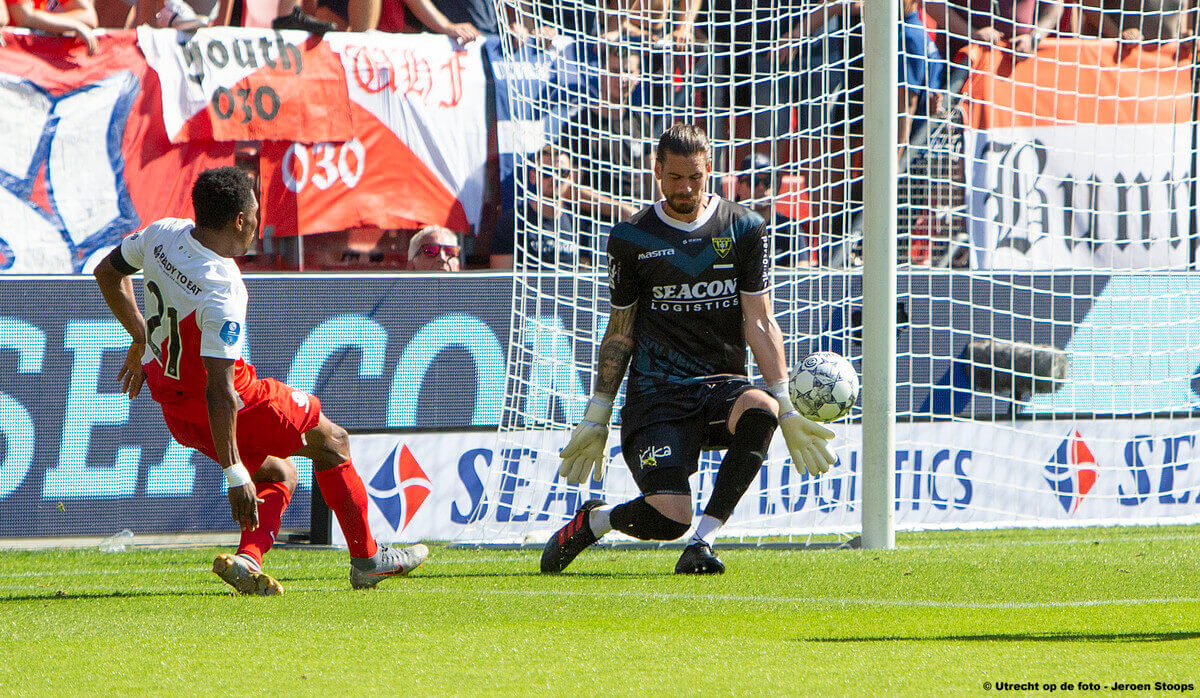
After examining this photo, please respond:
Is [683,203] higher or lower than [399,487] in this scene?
higher

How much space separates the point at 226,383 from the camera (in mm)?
4734

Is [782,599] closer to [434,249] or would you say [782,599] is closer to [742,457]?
[742,457]

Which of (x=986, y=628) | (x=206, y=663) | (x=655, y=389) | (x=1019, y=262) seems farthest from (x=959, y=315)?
(x=206, y=663)

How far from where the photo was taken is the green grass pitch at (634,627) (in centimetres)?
324

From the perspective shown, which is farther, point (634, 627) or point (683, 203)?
point (683, 203)

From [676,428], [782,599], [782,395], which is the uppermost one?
[782,395]

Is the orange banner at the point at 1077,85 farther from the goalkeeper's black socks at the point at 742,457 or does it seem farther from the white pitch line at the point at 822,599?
the white pitch line at the point at 822,599

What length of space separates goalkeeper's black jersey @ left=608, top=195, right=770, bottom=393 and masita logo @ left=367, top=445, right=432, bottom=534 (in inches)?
100

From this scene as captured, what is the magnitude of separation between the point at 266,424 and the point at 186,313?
1.67 ft

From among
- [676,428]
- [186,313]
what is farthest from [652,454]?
[186,313]

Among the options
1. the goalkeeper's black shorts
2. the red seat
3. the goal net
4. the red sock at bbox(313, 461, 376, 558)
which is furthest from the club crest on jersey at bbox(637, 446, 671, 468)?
the red seat

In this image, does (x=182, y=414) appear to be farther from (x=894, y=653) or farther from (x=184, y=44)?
(x=184, y=44)

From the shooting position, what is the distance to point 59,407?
818 centimetres

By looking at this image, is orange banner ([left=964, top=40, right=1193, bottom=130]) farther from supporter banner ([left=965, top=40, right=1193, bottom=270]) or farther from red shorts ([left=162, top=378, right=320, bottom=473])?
red shorts ([left=162, top=378, right=320, bottom=473])
